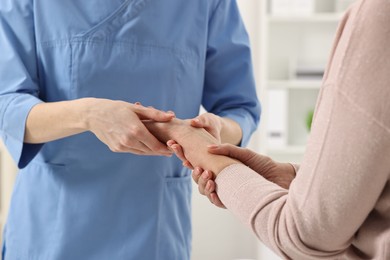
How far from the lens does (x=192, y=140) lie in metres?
1.21

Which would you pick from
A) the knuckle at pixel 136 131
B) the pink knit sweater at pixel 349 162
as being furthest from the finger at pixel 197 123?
the pink knit sweater at pixel 349 162

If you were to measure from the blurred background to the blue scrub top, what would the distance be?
232cm

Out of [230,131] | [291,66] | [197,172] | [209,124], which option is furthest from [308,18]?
[197,172]

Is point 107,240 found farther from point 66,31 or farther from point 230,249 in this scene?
point 230,249

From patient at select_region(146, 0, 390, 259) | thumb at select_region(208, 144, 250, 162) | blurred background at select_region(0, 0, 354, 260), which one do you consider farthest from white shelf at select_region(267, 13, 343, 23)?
patient at select_region(146, 0, 390, 259)

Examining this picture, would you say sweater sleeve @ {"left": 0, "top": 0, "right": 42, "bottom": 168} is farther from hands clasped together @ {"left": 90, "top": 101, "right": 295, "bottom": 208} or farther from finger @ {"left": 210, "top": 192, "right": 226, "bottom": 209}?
finger @ {"left": 210, "top": 192, "right": 226, "bottom": 209}

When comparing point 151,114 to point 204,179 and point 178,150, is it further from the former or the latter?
point 204,179

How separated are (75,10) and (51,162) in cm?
37

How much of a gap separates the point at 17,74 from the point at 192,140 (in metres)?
0.45

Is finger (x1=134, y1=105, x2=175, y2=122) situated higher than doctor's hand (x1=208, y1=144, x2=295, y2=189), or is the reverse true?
finger (x1=134, y1=105, x2=175, y2=122)

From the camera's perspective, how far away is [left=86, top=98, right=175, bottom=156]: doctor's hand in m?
1.23

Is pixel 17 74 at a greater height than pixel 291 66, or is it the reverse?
pixel 17 74

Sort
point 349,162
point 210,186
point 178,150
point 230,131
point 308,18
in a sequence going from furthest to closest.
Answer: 1. point 308,18
2. point 230,131
3. point 178,150
4. point 210,186
5. point 349,162

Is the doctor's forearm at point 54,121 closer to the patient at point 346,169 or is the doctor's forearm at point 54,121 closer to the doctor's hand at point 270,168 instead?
the doctor's hand at point 270,168
